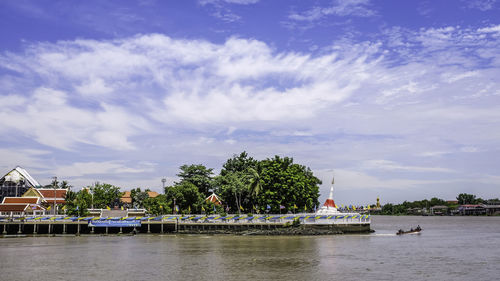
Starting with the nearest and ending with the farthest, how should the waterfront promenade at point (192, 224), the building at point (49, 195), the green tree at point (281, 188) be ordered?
the waterfront promenade at point (192, 224)
the green tree at point (281, 188)
the building at point (49, 195)

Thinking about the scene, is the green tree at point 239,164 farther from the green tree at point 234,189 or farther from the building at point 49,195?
the building at point 49,195

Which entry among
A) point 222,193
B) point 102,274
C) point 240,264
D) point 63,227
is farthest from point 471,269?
point 63,227

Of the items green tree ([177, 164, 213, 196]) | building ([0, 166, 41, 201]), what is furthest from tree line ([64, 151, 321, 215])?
building ([0, 166, 41, 201])

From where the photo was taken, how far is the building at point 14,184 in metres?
125

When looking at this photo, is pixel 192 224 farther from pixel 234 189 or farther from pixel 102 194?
pixel 102 194

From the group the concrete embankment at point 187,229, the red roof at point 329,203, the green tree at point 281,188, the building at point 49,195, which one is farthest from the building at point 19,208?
the red roof at point 329,203

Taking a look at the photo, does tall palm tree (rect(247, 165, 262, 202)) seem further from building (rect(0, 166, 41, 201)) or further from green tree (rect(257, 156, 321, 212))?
building (rect(0, 166, 41, 201))

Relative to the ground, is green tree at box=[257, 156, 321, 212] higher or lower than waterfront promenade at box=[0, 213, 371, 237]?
higher

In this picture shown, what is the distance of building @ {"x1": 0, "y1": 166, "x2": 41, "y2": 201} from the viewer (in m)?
125

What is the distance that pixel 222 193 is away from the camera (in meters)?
100

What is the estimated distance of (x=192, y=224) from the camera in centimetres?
8550

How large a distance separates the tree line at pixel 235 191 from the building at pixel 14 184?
21791mm

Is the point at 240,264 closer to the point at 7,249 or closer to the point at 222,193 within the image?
the point at 7,249

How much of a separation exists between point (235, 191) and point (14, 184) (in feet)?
226
